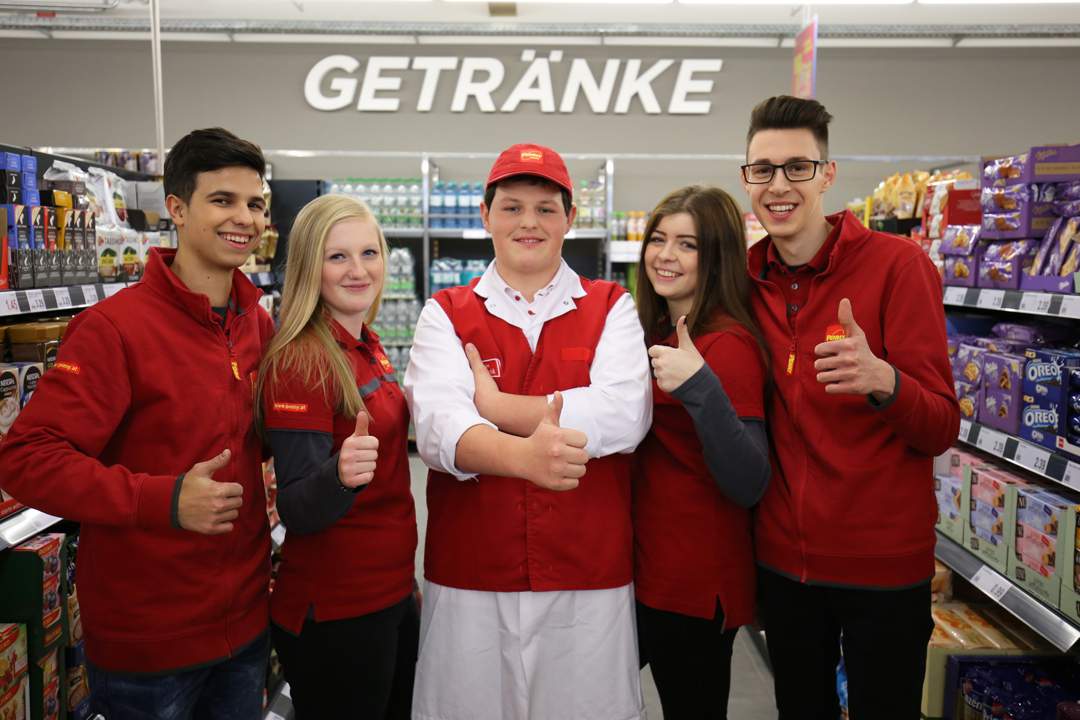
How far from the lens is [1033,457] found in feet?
7.45

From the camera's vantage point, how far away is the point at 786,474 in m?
1.82

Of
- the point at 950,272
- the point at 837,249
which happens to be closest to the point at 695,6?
the point at 950,272

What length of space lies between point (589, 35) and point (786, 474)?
7.11 meters

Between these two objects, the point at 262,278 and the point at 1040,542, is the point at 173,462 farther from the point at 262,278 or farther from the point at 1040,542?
the point at 1040,542

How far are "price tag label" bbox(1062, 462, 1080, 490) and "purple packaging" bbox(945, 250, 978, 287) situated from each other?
2.66 ft

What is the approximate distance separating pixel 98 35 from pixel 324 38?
242 cm

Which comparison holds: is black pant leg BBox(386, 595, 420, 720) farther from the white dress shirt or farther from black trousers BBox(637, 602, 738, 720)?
black trousers BBox(637, 602, 738, 720)

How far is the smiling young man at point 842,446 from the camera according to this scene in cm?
175

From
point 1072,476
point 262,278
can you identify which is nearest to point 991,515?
point 1072,476

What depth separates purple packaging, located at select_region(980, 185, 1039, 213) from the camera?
2447 millimetres

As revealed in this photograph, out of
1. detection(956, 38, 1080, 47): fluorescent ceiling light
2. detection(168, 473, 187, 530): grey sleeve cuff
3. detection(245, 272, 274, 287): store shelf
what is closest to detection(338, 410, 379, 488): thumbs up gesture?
detection(168, 473, 187, 530): grey sleeve cuff

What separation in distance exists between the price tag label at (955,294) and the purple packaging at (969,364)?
16 cm

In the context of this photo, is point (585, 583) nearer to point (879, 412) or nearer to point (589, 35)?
point (879, 412)

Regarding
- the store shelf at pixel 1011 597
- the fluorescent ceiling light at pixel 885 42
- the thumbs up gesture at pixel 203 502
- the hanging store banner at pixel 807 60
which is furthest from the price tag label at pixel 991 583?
the fluorescent ceiling light at pixel 885 42
